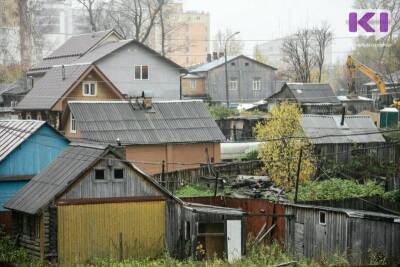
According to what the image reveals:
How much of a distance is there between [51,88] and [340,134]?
17.6 m

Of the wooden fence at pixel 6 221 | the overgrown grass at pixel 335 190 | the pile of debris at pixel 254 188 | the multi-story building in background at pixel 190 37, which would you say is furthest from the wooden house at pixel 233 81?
the wooden fence at pixel 6 221

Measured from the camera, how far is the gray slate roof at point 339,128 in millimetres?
44312

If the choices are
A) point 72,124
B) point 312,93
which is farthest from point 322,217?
point 312,93

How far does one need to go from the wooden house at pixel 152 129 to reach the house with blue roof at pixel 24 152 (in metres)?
6.00

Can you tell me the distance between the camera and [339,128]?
150 ft

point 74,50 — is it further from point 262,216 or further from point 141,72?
point 262,216

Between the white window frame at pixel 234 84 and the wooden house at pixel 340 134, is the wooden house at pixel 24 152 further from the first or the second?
the white window frame at pixel 234 84

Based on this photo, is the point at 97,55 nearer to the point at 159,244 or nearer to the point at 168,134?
the point at 168,134

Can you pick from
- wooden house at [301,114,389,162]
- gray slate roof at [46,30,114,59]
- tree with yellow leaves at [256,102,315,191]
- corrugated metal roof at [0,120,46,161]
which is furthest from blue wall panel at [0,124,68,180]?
gray slate roof at [46,30,114,59]

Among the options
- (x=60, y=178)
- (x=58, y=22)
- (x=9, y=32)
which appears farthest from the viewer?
(x=58, y=22)

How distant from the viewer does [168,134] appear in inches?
1617

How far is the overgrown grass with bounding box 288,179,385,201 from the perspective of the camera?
34000 millimetres

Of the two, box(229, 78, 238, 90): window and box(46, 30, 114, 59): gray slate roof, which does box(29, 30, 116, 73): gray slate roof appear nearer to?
box(46, 30, 114, 59): gray slate roof

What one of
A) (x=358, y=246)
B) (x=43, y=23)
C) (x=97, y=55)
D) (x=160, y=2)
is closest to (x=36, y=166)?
(x=358, y=246)
